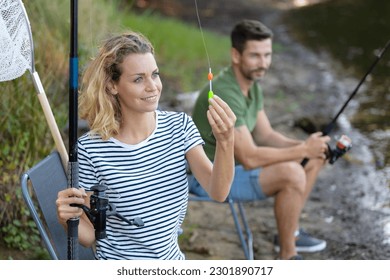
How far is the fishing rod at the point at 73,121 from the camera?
274 cm

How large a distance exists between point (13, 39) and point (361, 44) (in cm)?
752

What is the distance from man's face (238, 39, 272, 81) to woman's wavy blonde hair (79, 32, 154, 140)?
1381 millimetres

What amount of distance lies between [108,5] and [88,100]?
386 centimetres

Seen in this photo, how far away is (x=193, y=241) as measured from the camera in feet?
15.2

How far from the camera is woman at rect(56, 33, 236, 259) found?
3008mm

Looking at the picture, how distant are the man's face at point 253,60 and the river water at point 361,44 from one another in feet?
5.61

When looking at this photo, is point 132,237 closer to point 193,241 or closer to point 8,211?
point 8,211

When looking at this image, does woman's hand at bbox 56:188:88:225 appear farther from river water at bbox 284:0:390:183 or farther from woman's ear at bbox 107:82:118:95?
river water at bbox 284:0:390:183

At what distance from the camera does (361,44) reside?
32.9 ft

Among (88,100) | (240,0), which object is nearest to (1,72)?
(88,100)

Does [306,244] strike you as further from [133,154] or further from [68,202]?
[68,202]

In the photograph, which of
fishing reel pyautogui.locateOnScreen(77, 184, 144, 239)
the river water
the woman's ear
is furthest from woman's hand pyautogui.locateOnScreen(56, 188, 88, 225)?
the river water

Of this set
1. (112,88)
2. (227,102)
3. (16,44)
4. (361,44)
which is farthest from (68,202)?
(361,44)
